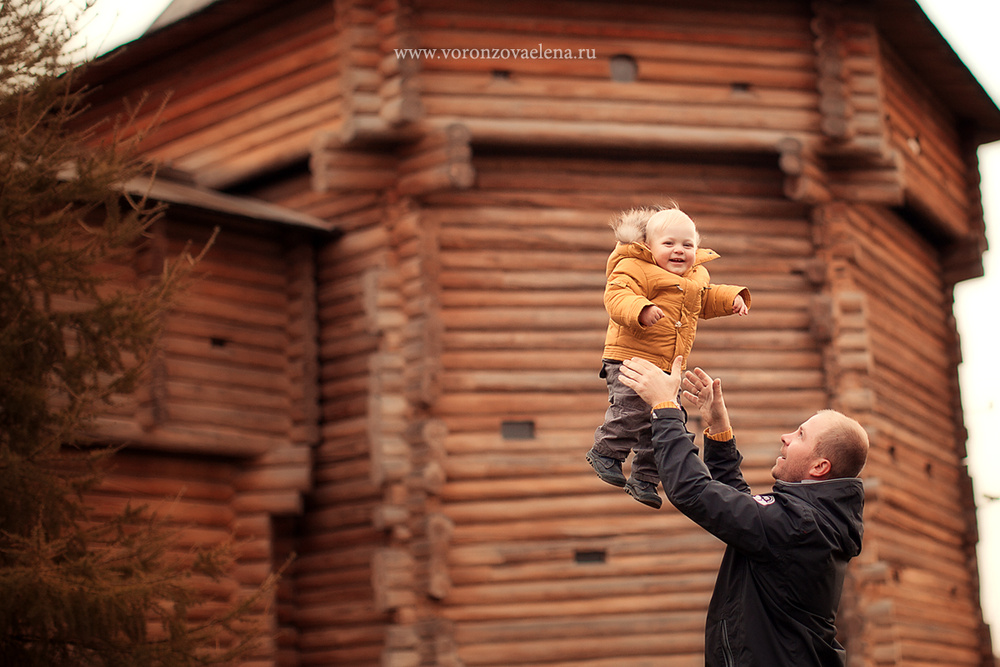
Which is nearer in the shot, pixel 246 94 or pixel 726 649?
pixel 726 649

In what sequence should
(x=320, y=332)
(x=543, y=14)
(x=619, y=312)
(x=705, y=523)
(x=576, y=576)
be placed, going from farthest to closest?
(x=320, y=332) → (x=543, y=14) → (x=576, y=576) → (x=619, y=312) → (x=705, y=523)

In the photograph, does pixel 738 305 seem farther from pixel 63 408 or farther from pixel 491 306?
pixel 491 306

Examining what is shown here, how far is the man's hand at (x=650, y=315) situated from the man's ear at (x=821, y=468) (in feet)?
2.50

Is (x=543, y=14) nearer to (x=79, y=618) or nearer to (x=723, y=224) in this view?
(x=723, y=224)

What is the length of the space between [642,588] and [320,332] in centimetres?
452

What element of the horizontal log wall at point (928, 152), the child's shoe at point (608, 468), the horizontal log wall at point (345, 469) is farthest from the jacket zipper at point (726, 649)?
the horizontal log wall at point (928, 152)

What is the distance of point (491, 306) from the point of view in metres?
12.0

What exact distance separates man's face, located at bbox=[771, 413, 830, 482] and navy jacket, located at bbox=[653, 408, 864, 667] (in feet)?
0.23

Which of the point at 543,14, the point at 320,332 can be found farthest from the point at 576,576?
the point at 543,14

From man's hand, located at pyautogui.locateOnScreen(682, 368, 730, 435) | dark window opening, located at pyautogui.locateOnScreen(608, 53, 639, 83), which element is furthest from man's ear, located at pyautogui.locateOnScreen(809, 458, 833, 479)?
dark window opening, located at pyautogui.locateOnScreen(608, 53, 639, 83)

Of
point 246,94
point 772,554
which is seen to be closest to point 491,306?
point 246,94

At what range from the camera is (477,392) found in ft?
38.6

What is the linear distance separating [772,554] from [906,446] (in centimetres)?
1081

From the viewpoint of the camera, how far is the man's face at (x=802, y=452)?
13.2 feet
